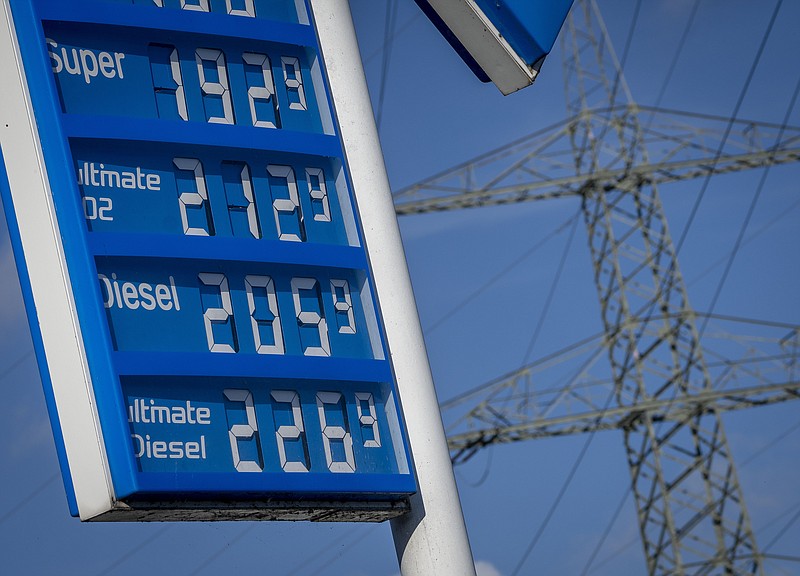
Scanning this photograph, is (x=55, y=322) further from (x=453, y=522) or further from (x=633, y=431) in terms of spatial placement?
(x=633, y=431)

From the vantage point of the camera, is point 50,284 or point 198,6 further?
point 198,6

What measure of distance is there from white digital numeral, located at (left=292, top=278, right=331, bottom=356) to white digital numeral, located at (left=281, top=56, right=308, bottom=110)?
811 millimetres

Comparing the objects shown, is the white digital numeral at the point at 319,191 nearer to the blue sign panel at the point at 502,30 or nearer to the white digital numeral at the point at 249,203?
the white digital numeral at the point at 249,203

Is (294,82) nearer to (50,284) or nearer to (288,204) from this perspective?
(288,204)

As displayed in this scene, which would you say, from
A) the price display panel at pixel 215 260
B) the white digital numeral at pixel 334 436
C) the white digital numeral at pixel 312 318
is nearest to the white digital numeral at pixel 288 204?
the price display panel at pixel 215 260

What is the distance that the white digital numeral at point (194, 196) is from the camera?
6172 mm

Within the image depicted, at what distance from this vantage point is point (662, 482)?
76.1 ft

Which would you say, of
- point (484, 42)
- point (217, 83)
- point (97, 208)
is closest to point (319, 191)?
point (217, 83)

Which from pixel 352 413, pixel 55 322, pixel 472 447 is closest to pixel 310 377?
pixel 352 413

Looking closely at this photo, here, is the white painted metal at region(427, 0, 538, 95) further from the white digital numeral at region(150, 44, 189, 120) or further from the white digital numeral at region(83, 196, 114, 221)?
the white digital numeral at region(83, 196, 114, 221)

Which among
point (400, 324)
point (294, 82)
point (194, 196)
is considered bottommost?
point (400, 324)

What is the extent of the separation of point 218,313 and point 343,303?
59cm

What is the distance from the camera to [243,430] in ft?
19.3

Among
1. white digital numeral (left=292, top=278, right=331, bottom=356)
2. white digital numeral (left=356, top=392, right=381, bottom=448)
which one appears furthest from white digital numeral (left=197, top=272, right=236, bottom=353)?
white digital numeral (left=356, top=392, right=381, bottom=448)
